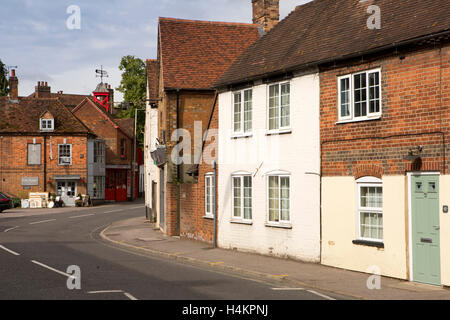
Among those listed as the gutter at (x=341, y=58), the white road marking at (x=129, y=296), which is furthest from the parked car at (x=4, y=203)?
the white road marking at (x=129, y=296)

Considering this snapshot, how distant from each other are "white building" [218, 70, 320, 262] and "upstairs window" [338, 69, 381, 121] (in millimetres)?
952

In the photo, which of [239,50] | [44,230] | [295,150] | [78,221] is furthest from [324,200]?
[78,221]

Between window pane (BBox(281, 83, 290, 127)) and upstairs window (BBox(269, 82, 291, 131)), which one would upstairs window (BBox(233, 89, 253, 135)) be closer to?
upstairs window (BBox(269, 82, 291, 131))

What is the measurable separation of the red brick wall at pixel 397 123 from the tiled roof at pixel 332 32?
1.80ft

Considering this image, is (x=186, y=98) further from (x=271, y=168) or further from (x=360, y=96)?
(x=360, y=96)

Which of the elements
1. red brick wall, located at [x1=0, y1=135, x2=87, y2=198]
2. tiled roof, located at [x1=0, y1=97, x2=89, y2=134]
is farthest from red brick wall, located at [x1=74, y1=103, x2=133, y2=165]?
red brick wall, located at [x1=0, y1=135, x2=87, y2=198]

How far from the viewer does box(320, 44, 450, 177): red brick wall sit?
1234 cm

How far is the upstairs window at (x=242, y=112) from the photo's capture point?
18686 millimetres

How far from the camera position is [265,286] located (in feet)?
40.1

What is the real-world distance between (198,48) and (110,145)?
31762 mm

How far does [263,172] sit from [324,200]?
2.90 metres
